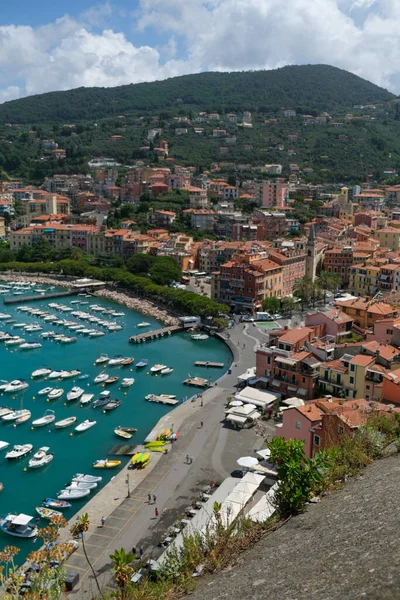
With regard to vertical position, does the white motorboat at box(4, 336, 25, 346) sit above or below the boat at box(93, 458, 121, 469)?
above

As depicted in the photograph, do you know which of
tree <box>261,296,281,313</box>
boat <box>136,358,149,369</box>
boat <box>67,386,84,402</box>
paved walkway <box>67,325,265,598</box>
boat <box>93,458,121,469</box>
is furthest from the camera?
tree <box>261,296,281,313</box>

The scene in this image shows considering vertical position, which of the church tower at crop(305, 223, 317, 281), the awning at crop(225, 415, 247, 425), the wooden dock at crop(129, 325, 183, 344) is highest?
the church tower at crop(305, 223, 317, 281)

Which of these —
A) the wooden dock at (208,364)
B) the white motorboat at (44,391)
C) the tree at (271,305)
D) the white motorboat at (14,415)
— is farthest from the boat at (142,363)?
the tree at (271,305)

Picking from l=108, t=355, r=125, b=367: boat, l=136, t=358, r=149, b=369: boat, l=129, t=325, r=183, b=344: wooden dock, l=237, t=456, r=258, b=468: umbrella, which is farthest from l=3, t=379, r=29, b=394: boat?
l=237, t=456, r=258, b=468: umbrella

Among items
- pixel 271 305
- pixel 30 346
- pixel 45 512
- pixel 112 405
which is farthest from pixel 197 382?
pixel 271 305

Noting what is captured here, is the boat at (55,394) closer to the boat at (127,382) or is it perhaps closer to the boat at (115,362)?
the boat at (127,382)

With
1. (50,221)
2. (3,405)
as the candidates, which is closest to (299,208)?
(50,221)

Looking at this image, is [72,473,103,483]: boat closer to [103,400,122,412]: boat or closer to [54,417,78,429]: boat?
[54,417,78,429]: boat
